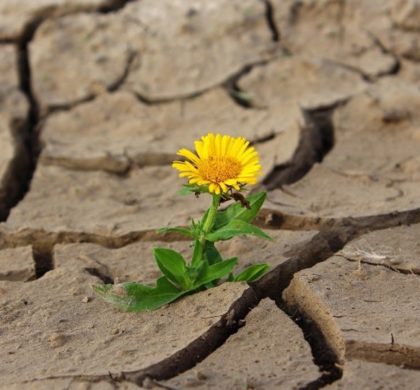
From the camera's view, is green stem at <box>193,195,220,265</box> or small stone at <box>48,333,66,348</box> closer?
small stone at <box>48,333,66,348</box>

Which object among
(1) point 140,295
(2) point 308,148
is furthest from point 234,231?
(2) point 308,148

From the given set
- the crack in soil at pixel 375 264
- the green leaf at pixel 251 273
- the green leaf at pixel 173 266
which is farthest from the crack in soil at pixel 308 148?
the green leaf at pixel 173 266

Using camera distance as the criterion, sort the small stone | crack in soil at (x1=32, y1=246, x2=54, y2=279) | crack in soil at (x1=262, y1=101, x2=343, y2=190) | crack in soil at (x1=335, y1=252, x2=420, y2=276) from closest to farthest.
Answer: the small stone
crack in soil at (x1=335, y1=252, x2=420, y2=276)
crack in soil at (x1=32, y1=246, x2=54, y2=279)
crack in soil at (x1=262, y1=101, x2=343, y2=190)

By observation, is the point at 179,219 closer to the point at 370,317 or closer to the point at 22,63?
the point at 370,317

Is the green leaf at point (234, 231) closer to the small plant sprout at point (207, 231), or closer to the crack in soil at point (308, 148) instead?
the small plant sprout at point (207, 231)

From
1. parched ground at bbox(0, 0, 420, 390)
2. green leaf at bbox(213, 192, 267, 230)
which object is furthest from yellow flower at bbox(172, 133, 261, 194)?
parched ground at bbox(0, 0, 420, 390)

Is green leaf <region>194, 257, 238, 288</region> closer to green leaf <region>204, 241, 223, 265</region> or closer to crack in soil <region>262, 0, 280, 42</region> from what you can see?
green leaf <region>204, 241, 223, 265</region>

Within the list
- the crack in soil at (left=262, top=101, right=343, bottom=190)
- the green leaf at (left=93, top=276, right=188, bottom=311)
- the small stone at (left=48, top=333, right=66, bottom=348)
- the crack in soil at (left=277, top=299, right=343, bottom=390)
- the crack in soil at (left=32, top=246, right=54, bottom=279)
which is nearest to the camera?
the crack in soil at (left=277, top=299, right=343, bottom=390)
